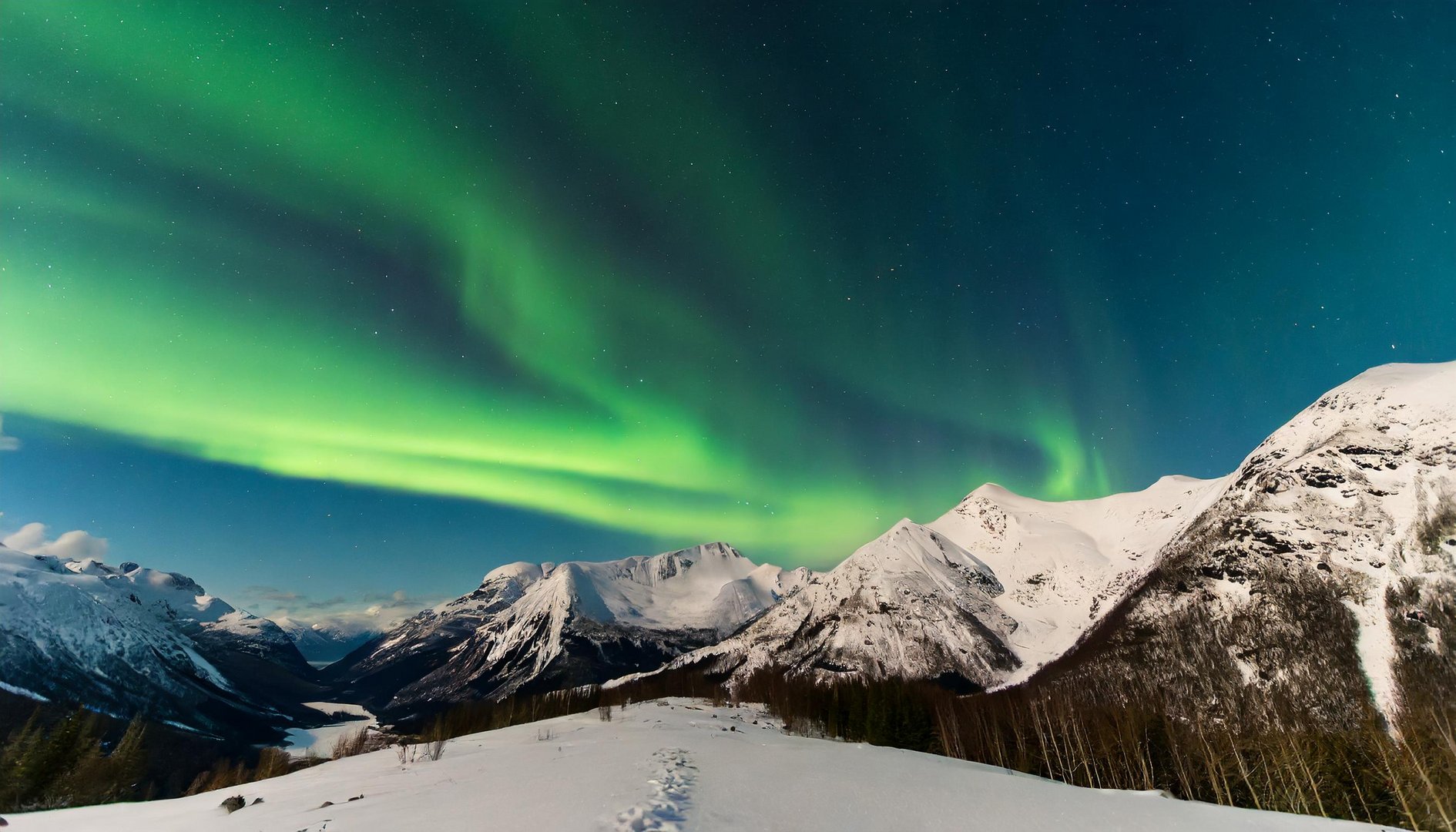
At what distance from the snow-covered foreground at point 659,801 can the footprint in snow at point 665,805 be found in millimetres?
68

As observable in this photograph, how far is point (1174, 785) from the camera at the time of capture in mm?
Result: 66938

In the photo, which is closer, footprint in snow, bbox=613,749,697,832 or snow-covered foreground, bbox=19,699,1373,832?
footprint in snow, bbox=613,749,697,832

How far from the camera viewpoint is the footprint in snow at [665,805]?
42.7 feet

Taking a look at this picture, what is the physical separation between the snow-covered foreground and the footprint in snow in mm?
68

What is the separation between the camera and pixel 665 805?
15.0 meters

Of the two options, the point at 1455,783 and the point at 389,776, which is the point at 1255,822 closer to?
the point at 389,776

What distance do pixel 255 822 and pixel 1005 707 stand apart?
437 ft

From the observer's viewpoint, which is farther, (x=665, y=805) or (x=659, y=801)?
(x=659, y=801)

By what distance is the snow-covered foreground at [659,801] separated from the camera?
1456 centimetres

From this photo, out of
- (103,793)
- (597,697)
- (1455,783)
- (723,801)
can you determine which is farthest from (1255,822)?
(597,697)

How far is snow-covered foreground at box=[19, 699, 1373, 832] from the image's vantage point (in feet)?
47.8

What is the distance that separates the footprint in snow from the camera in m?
13.0

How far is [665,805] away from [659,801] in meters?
0.55

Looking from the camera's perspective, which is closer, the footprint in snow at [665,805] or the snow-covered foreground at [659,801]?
the footprint in snow at [665,805]
